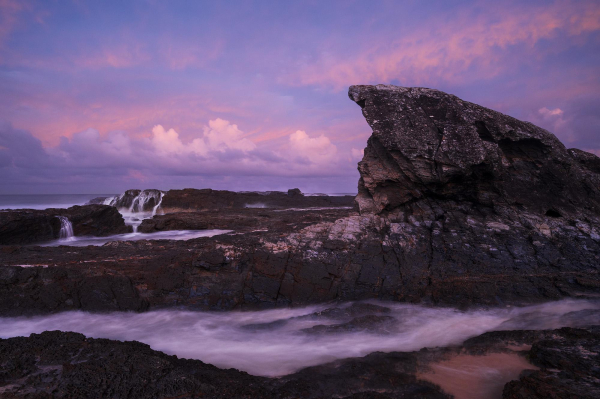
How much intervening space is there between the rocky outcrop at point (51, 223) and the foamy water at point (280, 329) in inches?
341

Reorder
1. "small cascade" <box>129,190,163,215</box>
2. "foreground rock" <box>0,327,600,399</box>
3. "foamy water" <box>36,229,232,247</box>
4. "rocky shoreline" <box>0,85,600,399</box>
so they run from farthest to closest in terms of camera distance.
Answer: "small cascade" <box>129,190,163,215</box> < "foamy water" <box>36,229,232,247</box> < "rocky shoreline" <box>0,85,600,399</box> < "foreground rock" <box>0,327,600,399</box>

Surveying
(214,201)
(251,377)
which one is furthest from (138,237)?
(214,201)

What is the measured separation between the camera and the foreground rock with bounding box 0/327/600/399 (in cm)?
365

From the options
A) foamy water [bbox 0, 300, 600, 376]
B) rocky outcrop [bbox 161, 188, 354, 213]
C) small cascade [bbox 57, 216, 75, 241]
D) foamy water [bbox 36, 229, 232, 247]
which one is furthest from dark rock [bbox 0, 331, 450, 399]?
rocky outcrop [bbox 161, 188, 354, 213]

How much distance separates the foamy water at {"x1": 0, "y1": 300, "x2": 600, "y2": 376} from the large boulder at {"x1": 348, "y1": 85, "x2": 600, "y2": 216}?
9.37 ft

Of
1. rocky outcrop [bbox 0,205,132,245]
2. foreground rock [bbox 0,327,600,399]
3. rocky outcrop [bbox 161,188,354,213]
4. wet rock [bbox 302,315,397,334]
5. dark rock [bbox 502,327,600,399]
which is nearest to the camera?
dark rock [bbox 502,327,600,399]

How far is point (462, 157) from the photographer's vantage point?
803cm

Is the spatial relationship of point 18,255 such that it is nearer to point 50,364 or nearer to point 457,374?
point 50,364

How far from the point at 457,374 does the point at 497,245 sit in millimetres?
4366

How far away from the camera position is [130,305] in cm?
707

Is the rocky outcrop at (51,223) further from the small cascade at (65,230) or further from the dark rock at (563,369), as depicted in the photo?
the dark rock at (563,369)

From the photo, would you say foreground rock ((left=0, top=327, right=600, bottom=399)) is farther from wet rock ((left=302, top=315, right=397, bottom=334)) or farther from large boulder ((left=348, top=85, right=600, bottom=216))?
large boulder ((left=348, top=85, right=600, bottom=216))

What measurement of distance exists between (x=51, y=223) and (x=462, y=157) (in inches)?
630

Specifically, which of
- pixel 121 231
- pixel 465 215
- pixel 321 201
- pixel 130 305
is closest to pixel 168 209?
pixel 121 231
